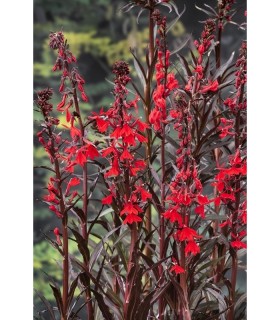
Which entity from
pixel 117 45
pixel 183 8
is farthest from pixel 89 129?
pixel 183 8

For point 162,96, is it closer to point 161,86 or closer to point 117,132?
point 161,86

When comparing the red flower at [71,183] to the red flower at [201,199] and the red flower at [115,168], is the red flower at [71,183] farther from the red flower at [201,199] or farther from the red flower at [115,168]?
the red flower at [201,199]

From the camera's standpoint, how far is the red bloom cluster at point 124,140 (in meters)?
2.06

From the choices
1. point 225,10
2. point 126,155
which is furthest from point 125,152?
point 225,10

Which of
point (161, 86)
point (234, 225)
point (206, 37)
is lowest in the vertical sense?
point (234, 225)

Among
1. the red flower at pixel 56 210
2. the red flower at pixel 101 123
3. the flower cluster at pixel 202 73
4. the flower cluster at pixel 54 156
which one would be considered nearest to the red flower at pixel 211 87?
the flower cluster at pixel 202 73

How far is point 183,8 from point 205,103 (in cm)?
26

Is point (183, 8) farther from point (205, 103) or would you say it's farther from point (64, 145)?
point (64, 145)

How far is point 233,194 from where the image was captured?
219 cm

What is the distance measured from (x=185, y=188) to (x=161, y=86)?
0.89 ft

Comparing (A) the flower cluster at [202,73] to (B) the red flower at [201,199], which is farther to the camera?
(A) the flower cluster at [202,73]

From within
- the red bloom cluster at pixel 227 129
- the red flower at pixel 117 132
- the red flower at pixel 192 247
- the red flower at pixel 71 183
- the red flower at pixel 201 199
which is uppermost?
the red bloom cluster at pixel 227 129

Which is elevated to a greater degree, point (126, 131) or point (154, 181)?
point (126, 131)

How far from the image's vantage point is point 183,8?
2244mm
